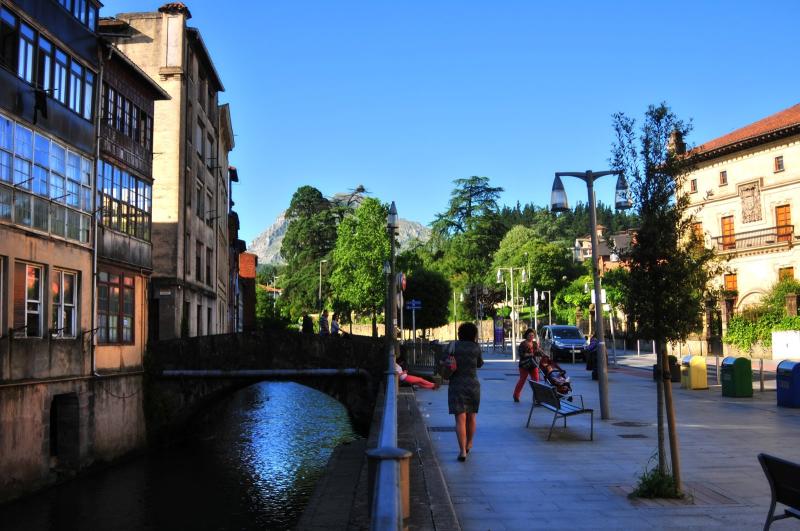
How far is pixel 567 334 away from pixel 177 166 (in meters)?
21.6

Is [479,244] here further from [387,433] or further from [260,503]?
[387,433]

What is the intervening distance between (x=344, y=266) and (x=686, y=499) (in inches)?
2405

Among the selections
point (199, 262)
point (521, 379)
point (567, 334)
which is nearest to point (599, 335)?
point (521, 379)

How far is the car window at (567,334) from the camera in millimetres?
39562

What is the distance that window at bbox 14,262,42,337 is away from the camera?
59.1ft

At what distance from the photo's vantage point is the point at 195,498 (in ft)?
67.7

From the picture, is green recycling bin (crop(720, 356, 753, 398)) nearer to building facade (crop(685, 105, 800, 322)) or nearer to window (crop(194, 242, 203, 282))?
window (crop(194, 242, 203, 282))

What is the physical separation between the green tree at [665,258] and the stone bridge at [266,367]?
2104 centimetres

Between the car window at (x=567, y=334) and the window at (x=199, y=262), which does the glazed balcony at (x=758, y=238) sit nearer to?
the car window at (x=567, y=334)

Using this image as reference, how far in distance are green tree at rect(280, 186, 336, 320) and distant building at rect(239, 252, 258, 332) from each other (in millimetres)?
6656

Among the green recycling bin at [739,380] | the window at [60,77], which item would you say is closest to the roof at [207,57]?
the window at [60,77]

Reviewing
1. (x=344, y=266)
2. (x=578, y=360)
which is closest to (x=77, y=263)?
(x=578, y=360)

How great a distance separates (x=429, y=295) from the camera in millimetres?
56562

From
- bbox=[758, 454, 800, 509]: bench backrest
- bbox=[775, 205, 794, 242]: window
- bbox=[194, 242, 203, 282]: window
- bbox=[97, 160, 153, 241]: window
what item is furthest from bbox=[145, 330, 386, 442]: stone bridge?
bbox=[775, 205, 794, 242]: window
